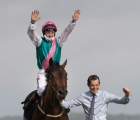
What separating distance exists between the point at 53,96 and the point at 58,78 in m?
0.74

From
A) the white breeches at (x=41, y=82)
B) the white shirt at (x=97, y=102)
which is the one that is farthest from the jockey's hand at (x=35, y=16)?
the white shirt at (x=97, y=102)

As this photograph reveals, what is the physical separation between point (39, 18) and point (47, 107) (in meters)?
2.28

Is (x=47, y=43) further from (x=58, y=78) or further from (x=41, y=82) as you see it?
(x=58, y=78)

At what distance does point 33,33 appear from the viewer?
15516 millimetres

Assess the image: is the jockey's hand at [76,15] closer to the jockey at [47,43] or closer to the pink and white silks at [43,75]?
the jockey at [47,43]

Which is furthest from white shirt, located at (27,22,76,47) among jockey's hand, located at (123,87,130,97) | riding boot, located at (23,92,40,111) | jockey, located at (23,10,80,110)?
jockey's hand, located at (123,87,130,97)

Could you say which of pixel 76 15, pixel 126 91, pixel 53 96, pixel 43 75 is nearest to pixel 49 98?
pixel 53 96

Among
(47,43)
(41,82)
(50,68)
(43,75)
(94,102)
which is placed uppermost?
(47,43)

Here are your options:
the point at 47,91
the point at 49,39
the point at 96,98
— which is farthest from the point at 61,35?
the point at 96,98

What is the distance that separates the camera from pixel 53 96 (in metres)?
14.8

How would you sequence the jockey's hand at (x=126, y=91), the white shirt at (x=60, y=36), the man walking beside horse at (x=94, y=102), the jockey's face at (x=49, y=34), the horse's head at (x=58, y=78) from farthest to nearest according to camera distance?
the jockey's face at (x=49, y=34)
the white shirt at (x=60, y=36)
the horse's head at (x=58, y=78)
the man walking beside horse at (x=94, y=102)
the jockey's hand at (x=126, y=91)

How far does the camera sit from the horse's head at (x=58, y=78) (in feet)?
45.4

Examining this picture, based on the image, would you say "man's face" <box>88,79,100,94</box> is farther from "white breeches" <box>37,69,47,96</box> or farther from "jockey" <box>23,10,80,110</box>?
"jockey" <box>23,10,80,110</box>

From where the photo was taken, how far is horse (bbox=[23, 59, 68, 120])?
14109 mm
